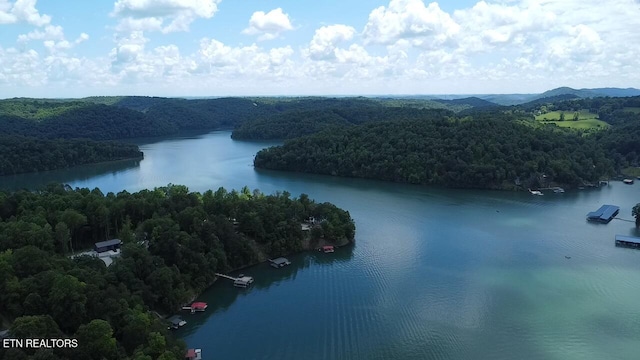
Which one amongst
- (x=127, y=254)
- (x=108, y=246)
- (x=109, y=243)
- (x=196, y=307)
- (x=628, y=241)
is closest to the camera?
(x=127, y=254)

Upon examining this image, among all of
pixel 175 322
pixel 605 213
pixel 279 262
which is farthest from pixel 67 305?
pixel 605 213

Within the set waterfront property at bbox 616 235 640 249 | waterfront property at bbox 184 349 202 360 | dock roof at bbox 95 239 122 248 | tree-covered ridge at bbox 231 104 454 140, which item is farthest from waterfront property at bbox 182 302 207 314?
tree-covered ridge at bbox 231 104 454 140

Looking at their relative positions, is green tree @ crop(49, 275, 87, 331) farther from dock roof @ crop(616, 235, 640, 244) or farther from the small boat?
dock roof @ crop(616, 235, 640, 244)

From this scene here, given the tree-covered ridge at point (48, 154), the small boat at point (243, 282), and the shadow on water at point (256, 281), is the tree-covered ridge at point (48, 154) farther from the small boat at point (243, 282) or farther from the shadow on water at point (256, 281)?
the small boat at point (243, 282)

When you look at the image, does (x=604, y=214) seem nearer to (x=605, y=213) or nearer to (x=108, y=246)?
(x=605, y=213)

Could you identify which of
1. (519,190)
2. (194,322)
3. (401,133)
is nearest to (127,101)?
(401,133)

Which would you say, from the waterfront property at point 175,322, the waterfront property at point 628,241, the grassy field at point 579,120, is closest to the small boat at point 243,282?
the waterfront property at point 175,322
